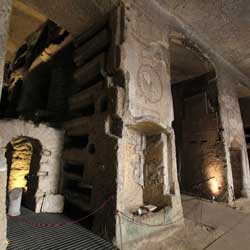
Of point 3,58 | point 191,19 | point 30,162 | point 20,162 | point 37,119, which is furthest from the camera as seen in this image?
point 191,19

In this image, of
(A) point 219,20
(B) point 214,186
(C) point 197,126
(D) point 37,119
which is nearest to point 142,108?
(D) point 37,119

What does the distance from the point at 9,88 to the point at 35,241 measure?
8143 millimetres

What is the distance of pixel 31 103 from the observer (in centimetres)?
743

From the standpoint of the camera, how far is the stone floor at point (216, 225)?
324 centimetres

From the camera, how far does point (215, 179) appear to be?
6121 millimetres

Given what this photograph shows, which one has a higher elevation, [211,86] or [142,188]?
[211,86]

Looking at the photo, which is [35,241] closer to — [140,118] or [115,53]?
[140,118]

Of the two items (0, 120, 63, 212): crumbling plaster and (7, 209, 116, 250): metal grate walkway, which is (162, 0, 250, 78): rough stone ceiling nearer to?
(0, 120, 63, 212): crumbling plaster

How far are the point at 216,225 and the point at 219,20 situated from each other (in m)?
5.33

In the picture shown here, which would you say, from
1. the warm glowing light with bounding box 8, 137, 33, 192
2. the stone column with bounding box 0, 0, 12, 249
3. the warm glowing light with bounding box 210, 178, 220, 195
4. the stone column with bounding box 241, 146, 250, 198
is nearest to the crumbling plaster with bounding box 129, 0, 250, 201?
the stone column with bounding box 241, 146, 250, 198

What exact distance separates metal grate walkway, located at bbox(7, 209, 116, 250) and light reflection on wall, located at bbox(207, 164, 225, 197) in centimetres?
449

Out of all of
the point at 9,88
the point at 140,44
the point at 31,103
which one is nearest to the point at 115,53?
the point at 140,44

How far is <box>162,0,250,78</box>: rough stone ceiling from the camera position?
4.68 meters

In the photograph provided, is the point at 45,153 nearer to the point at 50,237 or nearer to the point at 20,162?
the point at 20,162
